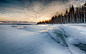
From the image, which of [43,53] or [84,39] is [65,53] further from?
[84,39]

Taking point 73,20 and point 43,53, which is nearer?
point 43,53

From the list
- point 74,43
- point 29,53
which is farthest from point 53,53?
point 74,43

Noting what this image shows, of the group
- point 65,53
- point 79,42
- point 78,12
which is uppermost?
point 78,12

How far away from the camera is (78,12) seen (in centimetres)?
3775

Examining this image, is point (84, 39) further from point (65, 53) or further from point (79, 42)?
point (65, 53)

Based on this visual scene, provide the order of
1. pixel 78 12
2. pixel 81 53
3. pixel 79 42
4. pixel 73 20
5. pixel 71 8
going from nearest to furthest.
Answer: pixel 81 53, pixel 79 42, pixel 78 12, pixel 73 20, pixel 71 8

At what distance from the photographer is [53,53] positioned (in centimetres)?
251

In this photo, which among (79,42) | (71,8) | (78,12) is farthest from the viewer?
(71,8)

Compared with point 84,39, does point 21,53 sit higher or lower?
lower

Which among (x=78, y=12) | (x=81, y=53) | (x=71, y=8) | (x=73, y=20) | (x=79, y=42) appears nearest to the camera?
(x=81, y=53)

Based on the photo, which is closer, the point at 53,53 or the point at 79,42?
the point at 53,53

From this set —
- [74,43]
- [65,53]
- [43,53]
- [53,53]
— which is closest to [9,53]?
[43,53]

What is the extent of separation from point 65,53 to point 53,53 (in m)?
0.65

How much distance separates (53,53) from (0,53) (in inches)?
112
